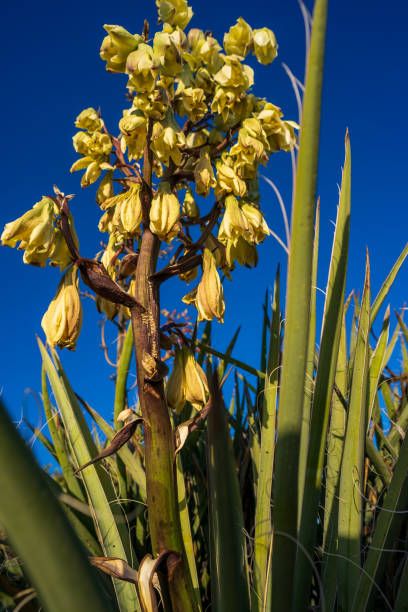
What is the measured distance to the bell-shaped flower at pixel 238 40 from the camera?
3.36ft

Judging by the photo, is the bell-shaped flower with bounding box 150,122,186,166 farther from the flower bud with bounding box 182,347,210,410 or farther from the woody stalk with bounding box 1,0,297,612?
the flower bud with bounding box 182,347,210,410

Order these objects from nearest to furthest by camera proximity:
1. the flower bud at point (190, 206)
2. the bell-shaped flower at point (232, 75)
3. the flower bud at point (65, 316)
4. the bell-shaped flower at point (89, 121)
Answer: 1. the flower bud at point (65, 316)
2. the bell-shaped flower at point (232, 75)
3. the bell-shaped flower at point (89, 121)
4. the flower bud at point (190, 206)

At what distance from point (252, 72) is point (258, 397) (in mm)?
800

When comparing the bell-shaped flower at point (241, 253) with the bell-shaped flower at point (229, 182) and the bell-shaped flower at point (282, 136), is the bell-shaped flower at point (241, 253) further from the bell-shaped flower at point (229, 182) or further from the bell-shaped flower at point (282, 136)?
the bell-shaped flower at point (282, 136)

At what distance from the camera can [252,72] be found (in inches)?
40.7

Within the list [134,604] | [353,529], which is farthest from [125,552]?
[353,529]

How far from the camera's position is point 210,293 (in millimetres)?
924

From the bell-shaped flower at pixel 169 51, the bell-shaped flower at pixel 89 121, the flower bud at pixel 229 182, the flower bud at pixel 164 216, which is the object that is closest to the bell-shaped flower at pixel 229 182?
the flower bud at pixel 229 182

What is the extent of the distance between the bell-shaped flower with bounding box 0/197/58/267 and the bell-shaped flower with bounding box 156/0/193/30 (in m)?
0.52

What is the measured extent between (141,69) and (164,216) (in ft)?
0.92

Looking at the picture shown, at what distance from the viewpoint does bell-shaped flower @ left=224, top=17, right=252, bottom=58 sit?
1.02 meters

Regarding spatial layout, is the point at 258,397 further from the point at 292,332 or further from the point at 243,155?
the point at 292,332

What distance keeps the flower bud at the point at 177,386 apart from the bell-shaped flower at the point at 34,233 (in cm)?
32

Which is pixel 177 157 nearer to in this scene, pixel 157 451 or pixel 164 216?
pixel 164 216
